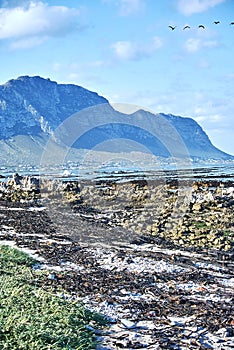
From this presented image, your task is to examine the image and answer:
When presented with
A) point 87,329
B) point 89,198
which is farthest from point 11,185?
point 87,329

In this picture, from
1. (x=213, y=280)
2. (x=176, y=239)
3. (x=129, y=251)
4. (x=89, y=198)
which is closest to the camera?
(x=213, y=280)

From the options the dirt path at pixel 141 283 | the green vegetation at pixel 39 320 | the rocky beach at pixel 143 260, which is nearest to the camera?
the green vegetation at pixel 39 320

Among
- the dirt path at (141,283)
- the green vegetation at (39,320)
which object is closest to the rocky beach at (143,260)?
Result: the dirt path at (141,283)

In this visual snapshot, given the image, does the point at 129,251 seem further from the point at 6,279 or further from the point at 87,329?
the point at 87,329

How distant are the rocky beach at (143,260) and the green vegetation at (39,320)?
0.39 m

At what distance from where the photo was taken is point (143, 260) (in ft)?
43.9

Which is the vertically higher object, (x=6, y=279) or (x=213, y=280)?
(x=6, y=279)

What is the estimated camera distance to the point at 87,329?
744 cm

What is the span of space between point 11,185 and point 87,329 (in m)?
34.1

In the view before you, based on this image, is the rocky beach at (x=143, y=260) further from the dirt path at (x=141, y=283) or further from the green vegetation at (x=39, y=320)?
the green vegetation at (x=39, y=320)

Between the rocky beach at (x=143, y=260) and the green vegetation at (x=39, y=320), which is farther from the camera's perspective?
the rocky beach at (x=143, y=260)

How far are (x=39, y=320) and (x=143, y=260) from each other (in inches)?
257

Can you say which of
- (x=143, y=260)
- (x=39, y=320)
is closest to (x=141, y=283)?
(x=143, y=260)

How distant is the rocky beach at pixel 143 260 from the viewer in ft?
26.2
